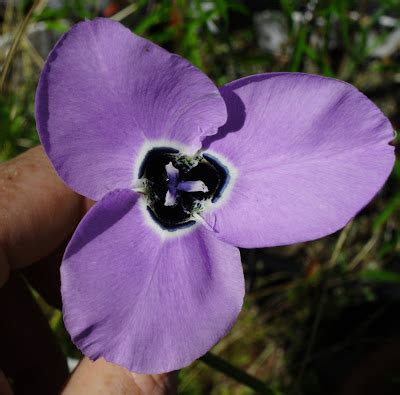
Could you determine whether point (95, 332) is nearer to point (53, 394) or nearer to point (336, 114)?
point (336, 114)

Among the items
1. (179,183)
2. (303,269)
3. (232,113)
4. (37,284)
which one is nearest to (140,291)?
(179,183)

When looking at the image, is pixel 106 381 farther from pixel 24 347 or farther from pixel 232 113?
pixel 232 113

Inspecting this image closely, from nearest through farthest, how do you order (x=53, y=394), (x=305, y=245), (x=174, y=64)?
(x=174, y=64) → (x=53, y=394) → (x=305, y=245)

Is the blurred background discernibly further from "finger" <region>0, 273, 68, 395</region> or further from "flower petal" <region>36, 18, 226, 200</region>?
"flower petal" <region>36, 18, 226, 200</region>

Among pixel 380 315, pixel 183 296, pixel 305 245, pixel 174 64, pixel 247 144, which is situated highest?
pixel 174 64

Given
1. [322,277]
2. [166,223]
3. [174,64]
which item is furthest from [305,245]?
[174,64]

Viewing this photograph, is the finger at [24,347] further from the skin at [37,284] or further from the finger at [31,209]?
the finger at [31,209]

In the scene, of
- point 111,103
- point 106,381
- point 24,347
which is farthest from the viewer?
point 24,347
